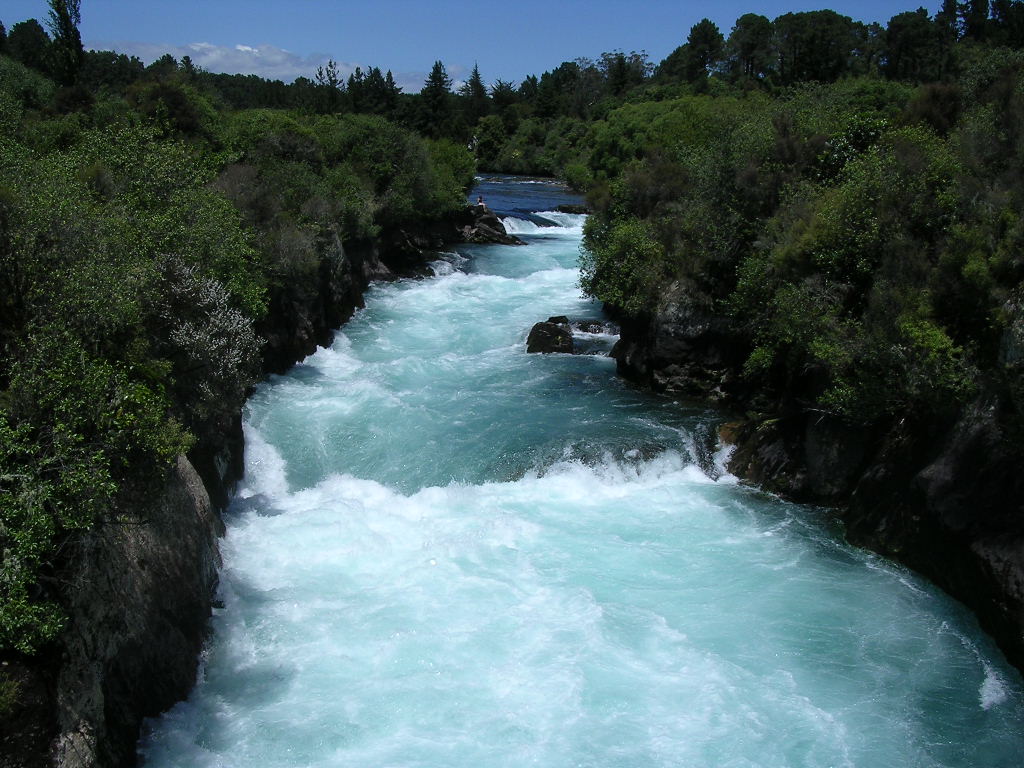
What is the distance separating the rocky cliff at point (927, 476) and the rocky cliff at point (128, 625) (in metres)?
11.2

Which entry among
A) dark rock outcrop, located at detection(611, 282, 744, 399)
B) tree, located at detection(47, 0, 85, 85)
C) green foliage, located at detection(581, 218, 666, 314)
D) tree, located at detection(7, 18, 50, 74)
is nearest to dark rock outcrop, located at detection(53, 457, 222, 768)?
dark rock outcrop, located at detection(611, 282, 744, 399)

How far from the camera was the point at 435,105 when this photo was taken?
9881cm

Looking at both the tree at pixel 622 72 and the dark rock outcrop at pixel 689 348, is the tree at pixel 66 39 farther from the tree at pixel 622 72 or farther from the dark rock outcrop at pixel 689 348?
the tree at pixel 622 72

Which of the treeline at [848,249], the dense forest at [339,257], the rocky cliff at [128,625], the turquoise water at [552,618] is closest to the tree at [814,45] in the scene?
the dense forest at [339,257]

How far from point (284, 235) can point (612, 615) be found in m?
16.3

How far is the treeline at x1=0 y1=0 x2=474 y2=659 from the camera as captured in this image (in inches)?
342

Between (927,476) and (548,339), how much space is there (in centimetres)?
1427

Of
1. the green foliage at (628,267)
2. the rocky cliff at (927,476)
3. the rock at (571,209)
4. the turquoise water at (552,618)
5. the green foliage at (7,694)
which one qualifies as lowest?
the turquoise water at (552,618)

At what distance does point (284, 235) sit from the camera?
24.7 meters

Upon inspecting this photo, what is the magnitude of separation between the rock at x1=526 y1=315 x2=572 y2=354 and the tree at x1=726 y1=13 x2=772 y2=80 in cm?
8379

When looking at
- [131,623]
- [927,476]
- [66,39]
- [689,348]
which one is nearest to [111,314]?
[131,623]

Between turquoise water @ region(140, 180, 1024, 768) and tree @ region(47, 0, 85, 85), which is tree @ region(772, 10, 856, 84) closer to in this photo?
tree @ region(47, 0, 85, 85)

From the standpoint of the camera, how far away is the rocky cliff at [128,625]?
837 centimetres

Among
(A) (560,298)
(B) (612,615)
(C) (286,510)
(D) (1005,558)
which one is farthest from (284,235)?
(D) (1005,558)
